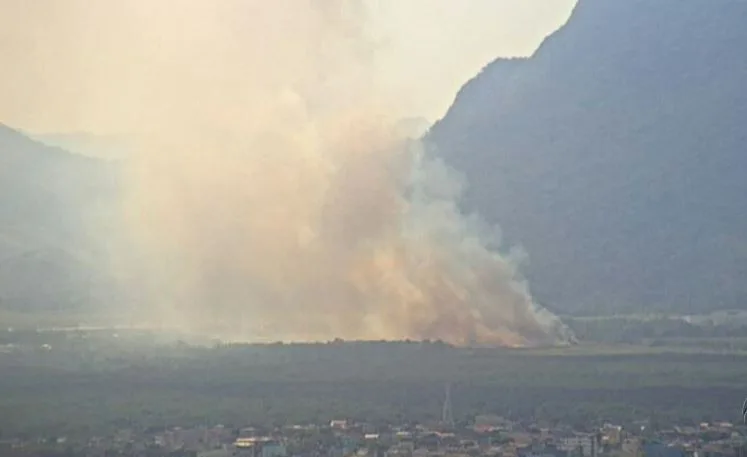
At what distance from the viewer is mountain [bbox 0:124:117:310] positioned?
27125 mm

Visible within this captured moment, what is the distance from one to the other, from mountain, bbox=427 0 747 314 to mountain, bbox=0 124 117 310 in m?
8.37

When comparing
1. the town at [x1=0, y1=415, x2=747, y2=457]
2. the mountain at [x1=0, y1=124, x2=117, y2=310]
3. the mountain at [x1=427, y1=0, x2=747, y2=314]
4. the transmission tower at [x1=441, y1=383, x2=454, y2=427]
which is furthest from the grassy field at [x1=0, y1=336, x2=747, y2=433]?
the mountain at [x1=427, y1=0, x2=747, y2=314]

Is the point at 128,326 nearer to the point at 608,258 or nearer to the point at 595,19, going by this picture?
the point at 608,258

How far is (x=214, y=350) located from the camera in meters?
27.0

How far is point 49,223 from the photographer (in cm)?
2856

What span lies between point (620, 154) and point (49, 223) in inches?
660

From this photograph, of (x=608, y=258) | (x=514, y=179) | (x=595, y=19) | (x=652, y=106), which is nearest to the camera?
(x=608, y=258)

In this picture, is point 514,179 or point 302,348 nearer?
point 302,348

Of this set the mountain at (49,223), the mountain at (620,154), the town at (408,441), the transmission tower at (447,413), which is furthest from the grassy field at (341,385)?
the mountain at (620,154)

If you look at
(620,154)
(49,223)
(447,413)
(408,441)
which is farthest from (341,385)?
(620,154)

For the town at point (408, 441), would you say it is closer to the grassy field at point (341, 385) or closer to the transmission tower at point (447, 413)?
the transmission tower at point (447, 413)

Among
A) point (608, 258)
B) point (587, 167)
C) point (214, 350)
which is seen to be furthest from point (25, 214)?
point (587, 167)

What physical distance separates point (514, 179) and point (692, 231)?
4.82 metres

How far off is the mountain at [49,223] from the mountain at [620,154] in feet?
27.4
